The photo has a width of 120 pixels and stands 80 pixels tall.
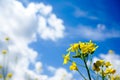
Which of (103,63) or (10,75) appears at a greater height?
(10,75)

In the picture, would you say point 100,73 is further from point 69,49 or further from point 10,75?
point 10,75

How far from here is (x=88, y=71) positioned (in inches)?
105

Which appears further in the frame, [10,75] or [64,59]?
[10,75]

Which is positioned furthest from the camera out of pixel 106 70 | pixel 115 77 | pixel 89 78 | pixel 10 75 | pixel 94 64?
pixel 10 75

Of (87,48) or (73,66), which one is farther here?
(73,66)

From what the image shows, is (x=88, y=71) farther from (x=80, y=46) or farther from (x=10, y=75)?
(x=10, y=75)

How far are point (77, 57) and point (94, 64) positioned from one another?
7.4 inches

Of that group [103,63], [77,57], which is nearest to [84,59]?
[77,57]

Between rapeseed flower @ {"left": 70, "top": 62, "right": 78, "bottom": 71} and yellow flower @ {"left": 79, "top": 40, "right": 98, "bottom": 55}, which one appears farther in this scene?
rapeseed flower @ {"left": 70, "top": 62, "right": 78, "bottom": 71}

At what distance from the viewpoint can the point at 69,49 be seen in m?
2.95

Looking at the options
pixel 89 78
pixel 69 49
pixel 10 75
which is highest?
pixel 10 75

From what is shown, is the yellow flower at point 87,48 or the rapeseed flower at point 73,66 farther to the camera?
the rapeseed flower at point 73,66

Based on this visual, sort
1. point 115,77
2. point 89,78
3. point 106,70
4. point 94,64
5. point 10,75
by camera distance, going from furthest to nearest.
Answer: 1. point 10,75
2. point 115,77
3. point 106,70
4. point 94,64
5. point 89,78

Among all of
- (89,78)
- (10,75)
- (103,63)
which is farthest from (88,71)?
(10,75)
